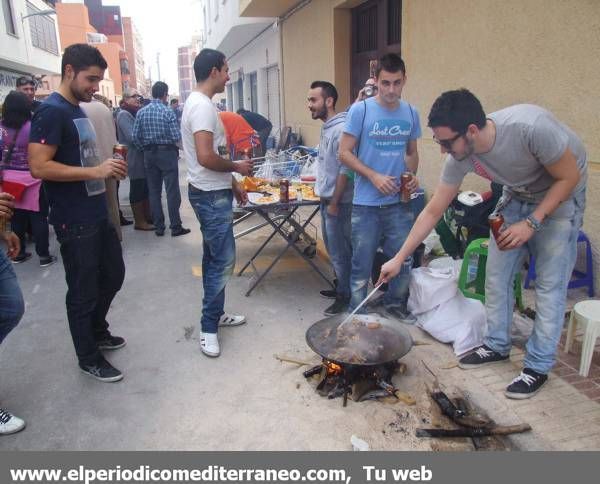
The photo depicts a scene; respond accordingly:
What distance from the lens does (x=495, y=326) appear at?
130 inches

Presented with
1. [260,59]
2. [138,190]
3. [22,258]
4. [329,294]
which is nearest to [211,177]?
[329,294]

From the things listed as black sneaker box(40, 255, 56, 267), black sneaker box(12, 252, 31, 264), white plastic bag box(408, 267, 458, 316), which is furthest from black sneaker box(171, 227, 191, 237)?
white plastic bag box(408, 267, 458, 316)

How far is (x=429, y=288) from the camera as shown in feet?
12.8

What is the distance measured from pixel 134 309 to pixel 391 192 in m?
2.65

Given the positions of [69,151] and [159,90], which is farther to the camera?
[159,90]

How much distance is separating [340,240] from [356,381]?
1.49 m

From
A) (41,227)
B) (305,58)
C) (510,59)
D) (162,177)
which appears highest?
(305,58)

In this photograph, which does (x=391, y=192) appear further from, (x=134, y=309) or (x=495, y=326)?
(x=134, y=309)

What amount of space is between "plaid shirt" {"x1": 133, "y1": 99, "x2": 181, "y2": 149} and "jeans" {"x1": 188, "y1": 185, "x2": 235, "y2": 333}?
3.62 metres

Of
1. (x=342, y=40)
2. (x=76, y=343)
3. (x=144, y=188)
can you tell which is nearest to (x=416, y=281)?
(x=76, y=343)

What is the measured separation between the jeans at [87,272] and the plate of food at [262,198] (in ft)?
4.88

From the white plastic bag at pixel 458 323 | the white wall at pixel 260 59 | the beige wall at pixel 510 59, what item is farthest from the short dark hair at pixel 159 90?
the white wall at pixel 260 59

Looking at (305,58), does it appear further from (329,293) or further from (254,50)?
(329,293)

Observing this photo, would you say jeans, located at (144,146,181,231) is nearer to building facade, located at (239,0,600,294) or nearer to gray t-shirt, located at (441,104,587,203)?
building facade, located at (239,0,600,294)
